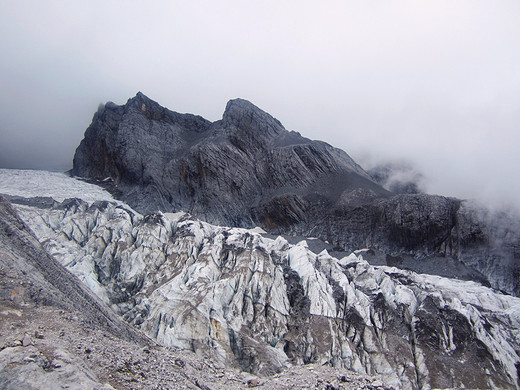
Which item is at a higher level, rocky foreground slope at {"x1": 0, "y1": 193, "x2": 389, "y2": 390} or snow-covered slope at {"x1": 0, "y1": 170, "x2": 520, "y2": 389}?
rocky foreground slope at {"x1": 0, "y1": 193, "x2": 389, "y2": 390}

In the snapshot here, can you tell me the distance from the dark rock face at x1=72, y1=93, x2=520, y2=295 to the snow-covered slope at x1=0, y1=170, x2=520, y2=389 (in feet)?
46.3

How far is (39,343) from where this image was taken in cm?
1388

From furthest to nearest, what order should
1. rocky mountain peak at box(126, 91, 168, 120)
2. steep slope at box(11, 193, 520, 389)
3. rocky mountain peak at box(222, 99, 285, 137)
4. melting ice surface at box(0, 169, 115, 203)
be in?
rocky mountain peak at box(126, 91, 168, 120), rocky mountain peak at box(222, 99, 285, 137), melting ice surface at box(0, 169, 115, 203), steep slope at box(11, 193, 520, 389)

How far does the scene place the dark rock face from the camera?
2840 inches

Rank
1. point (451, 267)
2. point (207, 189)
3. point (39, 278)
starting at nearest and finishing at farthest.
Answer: point (39, 278) → point (451, 267) → point (207, 189)

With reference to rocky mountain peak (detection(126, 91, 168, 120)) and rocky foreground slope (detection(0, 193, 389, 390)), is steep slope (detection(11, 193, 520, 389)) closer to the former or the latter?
rocky foreground slope (detection(0, 193, 389, 390))

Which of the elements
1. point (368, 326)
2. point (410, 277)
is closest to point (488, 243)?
point (410, 277)

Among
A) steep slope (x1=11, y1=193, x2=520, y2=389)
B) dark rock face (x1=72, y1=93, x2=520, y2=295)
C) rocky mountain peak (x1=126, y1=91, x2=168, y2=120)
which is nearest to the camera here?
steep slope (x1=11, y1=193, x2=520, y2=389)

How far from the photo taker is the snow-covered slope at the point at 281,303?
3994 centimetres

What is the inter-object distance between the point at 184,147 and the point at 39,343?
93.7m

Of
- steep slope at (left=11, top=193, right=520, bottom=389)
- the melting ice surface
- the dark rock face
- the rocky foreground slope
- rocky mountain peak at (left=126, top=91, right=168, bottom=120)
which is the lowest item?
steep slope at (left=11, top=193, right=520, bottom=389)

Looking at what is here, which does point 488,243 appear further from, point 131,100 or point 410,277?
point 131,100

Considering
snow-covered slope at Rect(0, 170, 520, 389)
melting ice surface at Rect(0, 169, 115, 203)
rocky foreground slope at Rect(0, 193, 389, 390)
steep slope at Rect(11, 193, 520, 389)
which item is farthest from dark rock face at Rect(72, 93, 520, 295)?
rocky foreground slope at Rect(0, 193, 389, 390)

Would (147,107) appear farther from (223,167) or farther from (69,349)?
(69,349)
